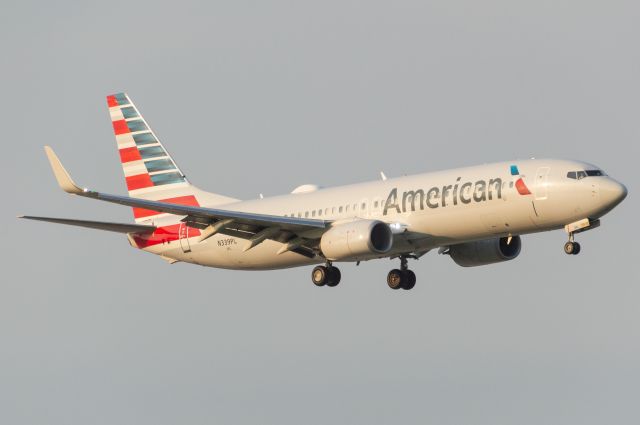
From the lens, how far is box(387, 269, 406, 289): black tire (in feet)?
226

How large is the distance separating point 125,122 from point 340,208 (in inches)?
619

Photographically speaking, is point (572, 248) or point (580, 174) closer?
point (572, 248)

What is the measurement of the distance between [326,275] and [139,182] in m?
13.6

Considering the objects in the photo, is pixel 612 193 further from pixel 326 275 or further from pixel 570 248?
pixel 326 275

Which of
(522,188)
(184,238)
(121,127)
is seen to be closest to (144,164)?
(121,127)

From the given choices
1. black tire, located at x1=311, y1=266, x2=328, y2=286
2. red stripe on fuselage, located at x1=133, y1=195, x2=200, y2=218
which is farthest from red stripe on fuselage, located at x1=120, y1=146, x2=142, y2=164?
black tire, located at x1=311, y1=266, x2=328, y2=286

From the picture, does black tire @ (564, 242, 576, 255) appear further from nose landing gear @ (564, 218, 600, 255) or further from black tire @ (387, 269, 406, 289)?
black tire @ (387, 269, 406, 289)

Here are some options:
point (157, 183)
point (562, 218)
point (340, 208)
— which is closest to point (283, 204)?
point (340, 208)

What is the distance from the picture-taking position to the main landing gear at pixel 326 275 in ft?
217

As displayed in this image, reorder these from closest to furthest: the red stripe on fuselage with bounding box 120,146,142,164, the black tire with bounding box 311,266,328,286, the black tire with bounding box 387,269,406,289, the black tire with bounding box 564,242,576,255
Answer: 1. the black tire with bounding box 564,242,576,255
2. the black tire with bounding box 311,266,328,286
3. the black tire with bounding box 387,269,406,289
4. the red stripe on fuselage with bounding box 120,146,142,164

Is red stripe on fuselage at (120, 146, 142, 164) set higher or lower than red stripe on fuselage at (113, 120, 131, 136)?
lower

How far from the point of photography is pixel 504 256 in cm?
6806

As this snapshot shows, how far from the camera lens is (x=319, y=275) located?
217 ft

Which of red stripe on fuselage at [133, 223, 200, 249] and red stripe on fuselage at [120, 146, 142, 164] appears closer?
red stripe on fuselage at [133, 223, 200, 249]
